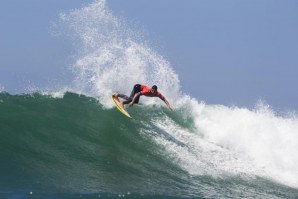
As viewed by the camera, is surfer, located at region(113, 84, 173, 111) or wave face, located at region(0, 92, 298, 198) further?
surfer, located at region(113, 84, 173, 111)

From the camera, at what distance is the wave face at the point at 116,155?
10215 millimetres

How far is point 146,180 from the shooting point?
11.1m

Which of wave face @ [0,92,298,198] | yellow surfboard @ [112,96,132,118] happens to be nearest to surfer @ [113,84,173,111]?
yellow surfboard @ [112,96,132,118]

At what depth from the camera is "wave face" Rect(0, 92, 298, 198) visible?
10.2 metres

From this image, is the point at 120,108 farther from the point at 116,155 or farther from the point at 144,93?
the point at 116,155

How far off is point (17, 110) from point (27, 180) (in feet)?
16.6

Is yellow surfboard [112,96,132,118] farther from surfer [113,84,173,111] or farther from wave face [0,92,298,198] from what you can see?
surfer [113,84,173,111]

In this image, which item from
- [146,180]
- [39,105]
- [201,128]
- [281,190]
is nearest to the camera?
[146,180]

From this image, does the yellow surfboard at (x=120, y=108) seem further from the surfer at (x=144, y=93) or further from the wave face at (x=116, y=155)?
the surfer at (x=144, y=93)

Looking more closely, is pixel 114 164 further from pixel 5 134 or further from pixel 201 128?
pixel 201 128

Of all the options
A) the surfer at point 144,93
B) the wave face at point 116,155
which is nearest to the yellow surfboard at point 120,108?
the wave face at point 116,155

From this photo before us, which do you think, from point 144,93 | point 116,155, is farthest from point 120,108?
point 116,155

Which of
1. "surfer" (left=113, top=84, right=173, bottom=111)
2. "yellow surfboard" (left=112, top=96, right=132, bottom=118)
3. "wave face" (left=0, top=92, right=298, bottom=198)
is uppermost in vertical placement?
"surfer" (left=113, top=84, right=173, bottom=111)

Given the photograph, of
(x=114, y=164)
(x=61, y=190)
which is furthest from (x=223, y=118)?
(x=61, y=190)
